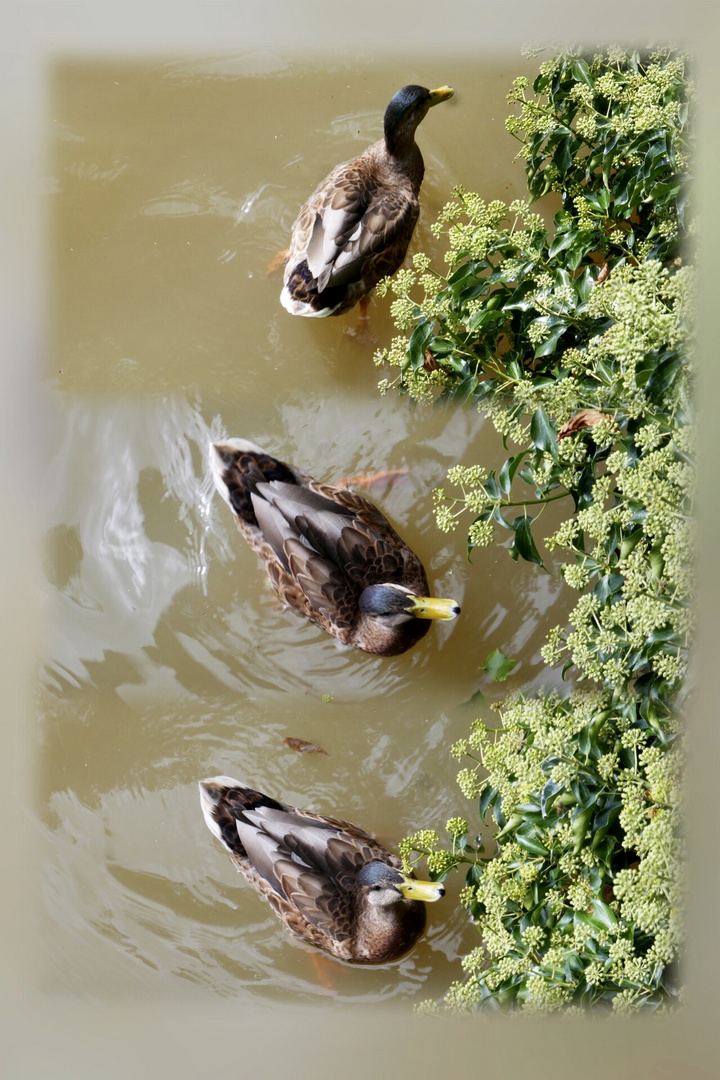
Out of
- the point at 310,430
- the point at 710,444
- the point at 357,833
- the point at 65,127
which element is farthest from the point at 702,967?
the point at 65,127

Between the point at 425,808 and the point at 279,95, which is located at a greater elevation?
the point at 279,95

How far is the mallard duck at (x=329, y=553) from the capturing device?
199 cm

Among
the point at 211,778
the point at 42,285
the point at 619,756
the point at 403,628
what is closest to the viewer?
the point at 619,756

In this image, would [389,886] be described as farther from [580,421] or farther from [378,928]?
[580,421]

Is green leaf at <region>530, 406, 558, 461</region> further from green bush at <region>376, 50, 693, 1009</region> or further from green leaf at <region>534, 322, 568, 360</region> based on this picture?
green leaf at <region>534, 322, 568, 360</region>

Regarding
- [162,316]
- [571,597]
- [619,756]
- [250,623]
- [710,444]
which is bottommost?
[250,623]

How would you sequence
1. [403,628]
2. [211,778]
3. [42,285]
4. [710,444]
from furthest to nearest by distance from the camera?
[42,285] → [211,778] → [403,628] → [710,444]

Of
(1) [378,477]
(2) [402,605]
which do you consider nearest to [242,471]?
(1) [378,477]

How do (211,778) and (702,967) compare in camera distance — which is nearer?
(702,967)

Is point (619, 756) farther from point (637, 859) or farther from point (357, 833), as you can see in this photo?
point (357, 833)

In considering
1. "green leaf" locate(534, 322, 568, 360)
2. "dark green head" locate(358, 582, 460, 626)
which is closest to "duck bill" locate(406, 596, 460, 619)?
"dark green head" locate(358, 582, 460, 626)

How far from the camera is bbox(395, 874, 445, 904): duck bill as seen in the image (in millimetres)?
1893

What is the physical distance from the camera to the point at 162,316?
2.38 metres

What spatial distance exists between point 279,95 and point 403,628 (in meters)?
1.71
